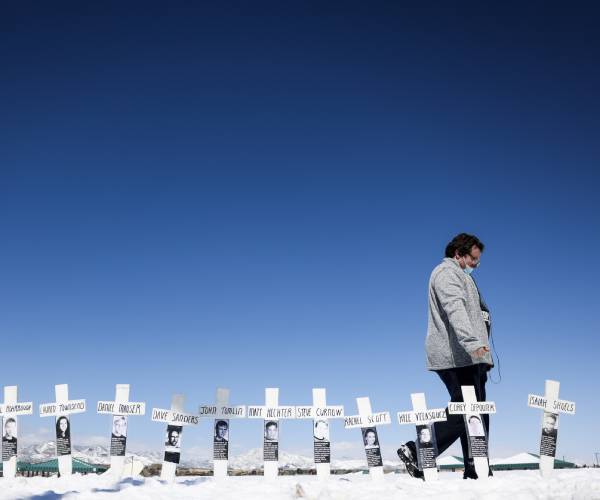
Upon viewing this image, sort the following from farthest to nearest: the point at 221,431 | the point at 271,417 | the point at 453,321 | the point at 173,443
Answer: the point at 271,417
the point at 221,431
the point at 173,443
the point at 453,321

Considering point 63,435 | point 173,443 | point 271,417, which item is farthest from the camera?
point 63,435

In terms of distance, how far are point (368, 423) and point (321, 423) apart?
579mm

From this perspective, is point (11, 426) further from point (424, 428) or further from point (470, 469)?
point (470, 469)

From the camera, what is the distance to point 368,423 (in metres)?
7.04

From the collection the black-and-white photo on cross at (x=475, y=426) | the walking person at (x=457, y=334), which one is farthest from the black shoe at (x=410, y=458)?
the black-and-white photo on cross at (x=475, y=426)

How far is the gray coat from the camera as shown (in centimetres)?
607

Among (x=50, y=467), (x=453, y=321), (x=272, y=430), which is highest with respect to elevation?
(x=453, y=321)

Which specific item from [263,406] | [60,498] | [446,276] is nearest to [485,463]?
Result: [446,276]

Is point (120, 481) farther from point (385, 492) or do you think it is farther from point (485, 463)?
point (485, 463)

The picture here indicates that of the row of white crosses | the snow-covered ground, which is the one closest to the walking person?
the row of white crosses

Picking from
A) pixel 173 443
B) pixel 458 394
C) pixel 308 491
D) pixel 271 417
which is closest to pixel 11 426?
pixel 173 443

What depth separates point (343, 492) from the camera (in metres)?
4.56

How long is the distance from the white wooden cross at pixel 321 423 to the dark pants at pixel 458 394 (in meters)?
1.22

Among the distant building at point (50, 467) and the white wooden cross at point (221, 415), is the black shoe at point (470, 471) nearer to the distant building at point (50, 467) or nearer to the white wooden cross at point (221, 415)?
the white wooden cross at point (221, 415)
